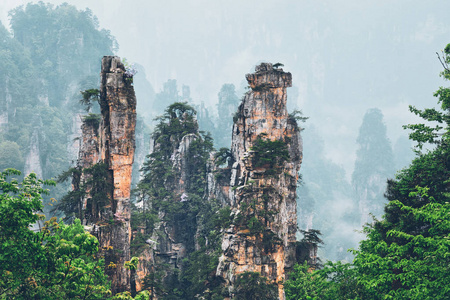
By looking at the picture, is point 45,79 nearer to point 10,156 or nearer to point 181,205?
point 10,156

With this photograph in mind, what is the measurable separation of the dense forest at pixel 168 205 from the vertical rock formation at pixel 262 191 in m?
0.13

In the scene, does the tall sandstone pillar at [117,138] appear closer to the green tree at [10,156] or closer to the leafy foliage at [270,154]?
the leafy foliage at [270,154]

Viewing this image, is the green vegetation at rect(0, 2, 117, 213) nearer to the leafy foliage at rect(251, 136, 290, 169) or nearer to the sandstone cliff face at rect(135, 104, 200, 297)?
the sandstone cliff face at rect(135, 104, 200, 297)

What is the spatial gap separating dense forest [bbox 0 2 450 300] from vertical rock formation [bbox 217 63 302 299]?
13 centimetres

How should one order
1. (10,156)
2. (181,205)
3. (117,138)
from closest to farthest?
(117,138) < (181,205) < (10,156)

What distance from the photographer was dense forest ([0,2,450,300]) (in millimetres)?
13586

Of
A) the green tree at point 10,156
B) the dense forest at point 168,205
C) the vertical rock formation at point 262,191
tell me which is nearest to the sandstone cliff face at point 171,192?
the dense forest at point 168,205

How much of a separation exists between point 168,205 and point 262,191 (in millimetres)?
12781

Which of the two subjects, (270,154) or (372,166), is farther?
(372,166)

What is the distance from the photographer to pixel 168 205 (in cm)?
3878

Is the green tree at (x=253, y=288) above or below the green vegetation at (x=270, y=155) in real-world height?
below

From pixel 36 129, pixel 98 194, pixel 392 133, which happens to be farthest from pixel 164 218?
pixel 392 133

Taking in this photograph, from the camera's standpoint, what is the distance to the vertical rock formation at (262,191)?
27250 millimetres

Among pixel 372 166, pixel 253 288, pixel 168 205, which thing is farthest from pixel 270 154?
pixel 372 166
